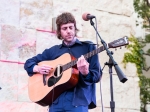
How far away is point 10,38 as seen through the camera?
523 cm

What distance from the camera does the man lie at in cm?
357

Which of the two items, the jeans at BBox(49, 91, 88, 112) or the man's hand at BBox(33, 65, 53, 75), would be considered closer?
the jeans at BBox(49, 91, 88, 112)

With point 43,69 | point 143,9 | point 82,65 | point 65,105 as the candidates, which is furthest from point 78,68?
point 143,9

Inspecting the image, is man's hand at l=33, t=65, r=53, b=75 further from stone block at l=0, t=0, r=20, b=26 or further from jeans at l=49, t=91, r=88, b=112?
stone block at l=0, t=0, r=20, b=26

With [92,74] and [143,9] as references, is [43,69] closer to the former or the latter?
[92,74]

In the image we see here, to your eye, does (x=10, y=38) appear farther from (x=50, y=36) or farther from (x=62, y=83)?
(x=62, y=83)

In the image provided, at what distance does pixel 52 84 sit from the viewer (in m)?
3.84

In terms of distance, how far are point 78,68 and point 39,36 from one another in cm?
201

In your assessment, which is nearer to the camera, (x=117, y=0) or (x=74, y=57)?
(x=74, y=57)

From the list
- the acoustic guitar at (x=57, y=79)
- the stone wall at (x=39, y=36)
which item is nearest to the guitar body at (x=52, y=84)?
the acoustic guitar at (x=57, y=79)

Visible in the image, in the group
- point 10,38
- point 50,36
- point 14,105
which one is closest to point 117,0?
point 50,36

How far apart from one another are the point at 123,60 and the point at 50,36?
1.12m

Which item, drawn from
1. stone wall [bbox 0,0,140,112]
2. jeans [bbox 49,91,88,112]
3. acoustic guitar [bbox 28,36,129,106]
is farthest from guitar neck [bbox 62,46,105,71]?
stone wall [bbox 0,0,140,112]

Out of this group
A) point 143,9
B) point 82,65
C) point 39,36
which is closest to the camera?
point 82,65
